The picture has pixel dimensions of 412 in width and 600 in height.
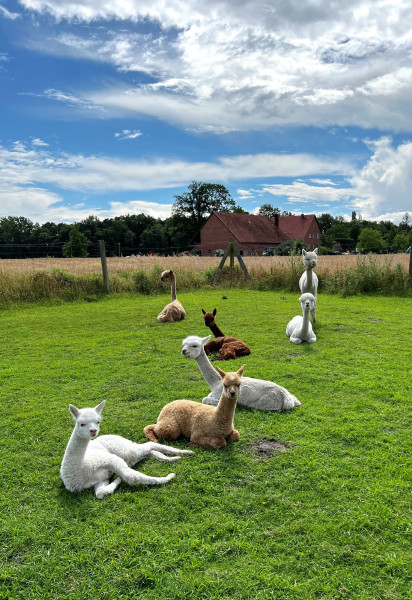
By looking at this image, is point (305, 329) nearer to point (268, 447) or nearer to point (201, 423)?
point (268, 447)

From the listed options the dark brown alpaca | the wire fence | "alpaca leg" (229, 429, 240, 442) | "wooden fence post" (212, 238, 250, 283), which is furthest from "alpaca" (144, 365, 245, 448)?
the wire fence

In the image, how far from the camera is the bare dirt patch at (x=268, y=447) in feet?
13.2

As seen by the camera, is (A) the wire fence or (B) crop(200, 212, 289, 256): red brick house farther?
(B) crop(200, 212, 289, 256): red brick house

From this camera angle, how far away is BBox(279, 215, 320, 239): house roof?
64.5m

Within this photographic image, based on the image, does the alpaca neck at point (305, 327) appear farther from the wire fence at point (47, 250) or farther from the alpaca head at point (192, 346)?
the wire fence at point (47, 250)

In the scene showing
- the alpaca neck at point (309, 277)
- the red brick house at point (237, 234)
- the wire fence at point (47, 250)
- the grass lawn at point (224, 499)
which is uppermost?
the red brick house at point (237, 234)

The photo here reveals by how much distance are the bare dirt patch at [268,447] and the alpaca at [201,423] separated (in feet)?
0.76

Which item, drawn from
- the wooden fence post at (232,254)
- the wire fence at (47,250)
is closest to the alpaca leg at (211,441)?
the wooden fence post at (232,254)

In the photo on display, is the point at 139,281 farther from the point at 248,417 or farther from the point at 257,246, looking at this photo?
the point at 257,246

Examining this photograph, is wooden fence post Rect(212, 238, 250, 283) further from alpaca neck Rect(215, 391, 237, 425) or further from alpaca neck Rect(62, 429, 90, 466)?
alpaca neck Rect(62, 429, 90, 466)

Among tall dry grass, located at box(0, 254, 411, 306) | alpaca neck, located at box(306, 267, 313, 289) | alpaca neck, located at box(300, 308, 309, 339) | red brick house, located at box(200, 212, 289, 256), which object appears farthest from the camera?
red brick house, located at box(200, 212, 289, 256)

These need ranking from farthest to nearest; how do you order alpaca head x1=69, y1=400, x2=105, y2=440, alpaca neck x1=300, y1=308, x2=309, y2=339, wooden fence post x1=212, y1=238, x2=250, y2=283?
wooden fence post x1=212, y1=238, x2=250, y2=283 < alpaca neck x1=300, y1=308, x2=309, y2=339 < alpaca head x1=69, y1=400, x2=105, y2=440

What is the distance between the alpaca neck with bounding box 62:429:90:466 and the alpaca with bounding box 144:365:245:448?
0.96 metres

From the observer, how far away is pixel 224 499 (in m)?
3.32
